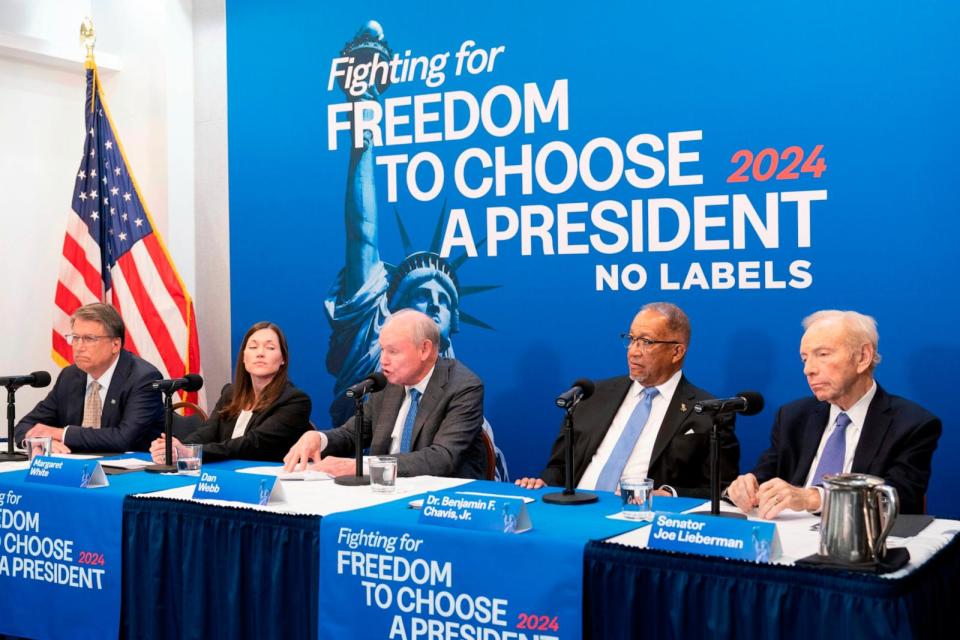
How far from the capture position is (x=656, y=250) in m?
4.48

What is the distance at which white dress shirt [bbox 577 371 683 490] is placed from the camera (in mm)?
3562

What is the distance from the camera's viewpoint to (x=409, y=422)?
12.8ft

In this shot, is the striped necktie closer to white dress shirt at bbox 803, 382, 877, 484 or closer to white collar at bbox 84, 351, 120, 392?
white collar at bbox 84, 351, 120, 392

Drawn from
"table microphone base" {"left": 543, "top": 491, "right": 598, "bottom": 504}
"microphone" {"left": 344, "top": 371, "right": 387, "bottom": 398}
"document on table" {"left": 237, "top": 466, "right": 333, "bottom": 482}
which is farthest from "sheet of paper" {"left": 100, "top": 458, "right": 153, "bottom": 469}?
"table microphone base" {"left": 543, "top": 491, "right": 598, "bottom": 504}

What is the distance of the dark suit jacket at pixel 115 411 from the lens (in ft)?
Answer: 13.1

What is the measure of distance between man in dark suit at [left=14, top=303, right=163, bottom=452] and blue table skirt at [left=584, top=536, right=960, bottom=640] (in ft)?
7.72

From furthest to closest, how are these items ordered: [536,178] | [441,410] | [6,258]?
1. [6,258]
2. [536,178]
3. [441,410]

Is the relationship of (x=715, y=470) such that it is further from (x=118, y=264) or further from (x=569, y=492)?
(x=118, y=264)

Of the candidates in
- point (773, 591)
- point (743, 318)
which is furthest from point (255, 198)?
point (773, 591)

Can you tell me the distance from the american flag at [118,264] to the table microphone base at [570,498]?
2931 millimetres

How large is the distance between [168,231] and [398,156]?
142 centimetres

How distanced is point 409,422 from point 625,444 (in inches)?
31.3

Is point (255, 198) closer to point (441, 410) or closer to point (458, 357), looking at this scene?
point (458, 357)


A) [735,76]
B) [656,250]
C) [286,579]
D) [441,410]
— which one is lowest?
[286,579]
